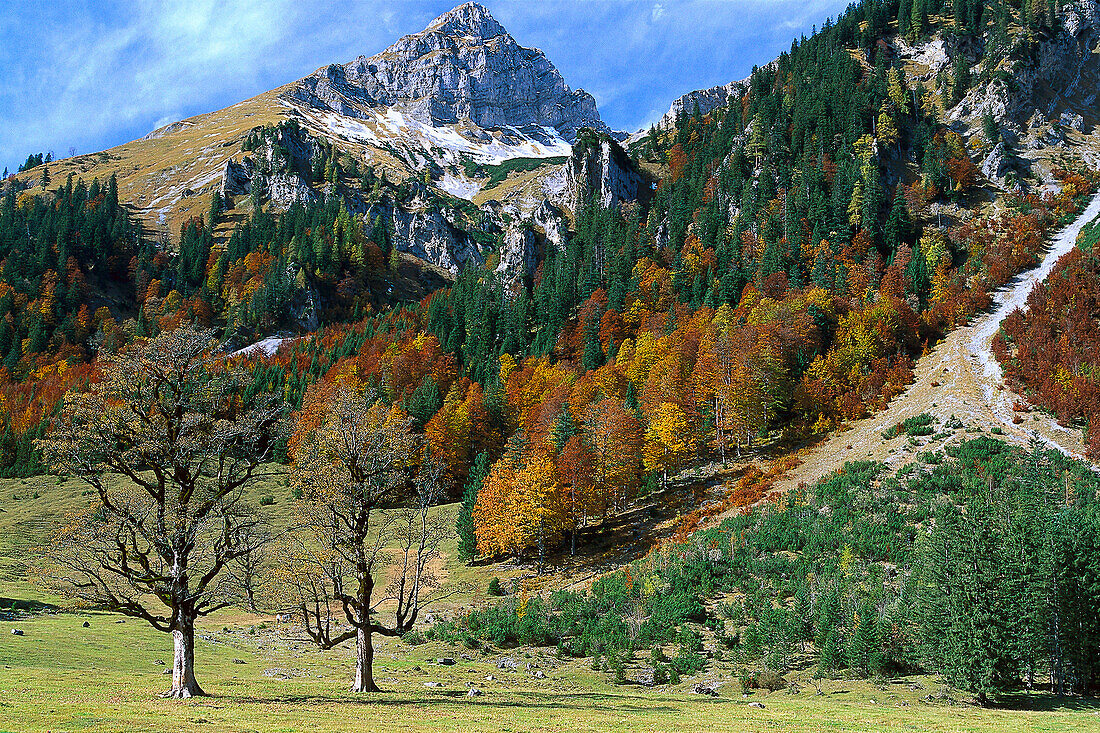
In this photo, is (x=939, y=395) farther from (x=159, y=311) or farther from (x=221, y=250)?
(x=221, y=250)

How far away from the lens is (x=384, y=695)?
22031 millimetres

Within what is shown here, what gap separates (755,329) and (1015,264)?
2011 inches

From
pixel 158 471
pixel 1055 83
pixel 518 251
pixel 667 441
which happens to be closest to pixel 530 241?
pixel 518 251

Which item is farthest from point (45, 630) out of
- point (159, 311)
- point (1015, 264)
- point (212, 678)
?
point (159, 311)

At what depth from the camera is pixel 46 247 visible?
534ft

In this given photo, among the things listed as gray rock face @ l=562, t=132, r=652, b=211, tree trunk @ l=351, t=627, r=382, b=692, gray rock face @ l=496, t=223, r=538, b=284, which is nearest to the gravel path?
tree trunk @ l=351, t=627, r=382, b=692

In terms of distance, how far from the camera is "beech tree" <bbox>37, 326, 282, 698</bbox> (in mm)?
19547

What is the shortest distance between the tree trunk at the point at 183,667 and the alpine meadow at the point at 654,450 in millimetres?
129

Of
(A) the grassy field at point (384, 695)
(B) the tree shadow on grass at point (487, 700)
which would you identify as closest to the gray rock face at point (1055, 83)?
(A) the grassy field at point (384, 695)

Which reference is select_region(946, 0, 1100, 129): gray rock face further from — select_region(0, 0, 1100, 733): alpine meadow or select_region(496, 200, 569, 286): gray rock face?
select_region(496, 200, 569, 286): gray rock face

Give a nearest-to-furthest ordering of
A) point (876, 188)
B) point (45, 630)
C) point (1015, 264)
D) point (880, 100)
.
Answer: point (45, 630), point (1015, 264), point (876, 188), point (880, 100)

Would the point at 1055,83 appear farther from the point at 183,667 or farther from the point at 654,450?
the point at 183,667

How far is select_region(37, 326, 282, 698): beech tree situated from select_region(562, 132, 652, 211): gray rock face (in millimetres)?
155174

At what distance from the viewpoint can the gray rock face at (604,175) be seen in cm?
17462
